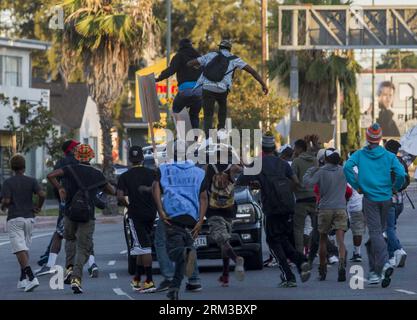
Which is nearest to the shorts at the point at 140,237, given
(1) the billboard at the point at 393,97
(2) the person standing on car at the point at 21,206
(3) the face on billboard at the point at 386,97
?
(2) the person standing on car at the point at 21,206

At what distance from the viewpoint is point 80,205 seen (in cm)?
1786

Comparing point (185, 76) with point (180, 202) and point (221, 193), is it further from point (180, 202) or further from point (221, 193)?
point (180, 202)

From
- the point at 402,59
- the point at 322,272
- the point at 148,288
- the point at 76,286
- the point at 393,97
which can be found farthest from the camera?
the point at 402,59

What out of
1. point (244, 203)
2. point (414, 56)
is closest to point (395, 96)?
point (414, 56)

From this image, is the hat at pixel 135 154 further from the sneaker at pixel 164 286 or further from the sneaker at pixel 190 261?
the sneaker at pixel 190 261

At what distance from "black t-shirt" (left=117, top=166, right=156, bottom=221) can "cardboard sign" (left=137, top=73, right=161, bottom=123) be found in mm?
3737

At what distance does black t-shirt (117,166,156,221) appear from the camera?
1773 cm

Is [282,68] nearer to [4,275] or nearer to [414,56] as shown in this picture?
[4,275]

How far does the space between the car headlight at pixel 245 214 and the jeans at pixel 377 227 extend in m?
2.91

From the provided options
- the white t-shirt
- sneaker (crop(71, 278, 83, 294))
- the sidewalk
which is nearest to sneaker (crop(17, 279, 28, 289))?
sneaker (crop(71, 278, 83, 294))

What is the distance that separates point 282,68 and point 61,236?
141 ft

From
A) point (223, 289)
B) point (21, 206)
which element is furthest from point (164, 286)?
point (21, 206)

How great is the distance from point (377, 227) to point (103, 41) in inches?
1197

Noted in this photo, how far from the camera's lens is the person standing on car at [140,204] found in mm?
17719
